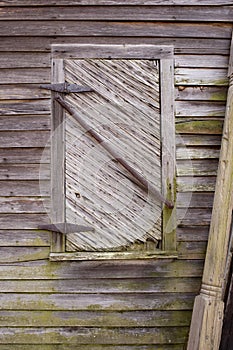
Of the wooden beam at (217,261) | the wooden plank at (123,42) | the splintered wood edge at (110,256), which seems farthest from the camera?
the wooden plank at (123,42)

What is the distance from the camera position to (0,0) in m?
3.55

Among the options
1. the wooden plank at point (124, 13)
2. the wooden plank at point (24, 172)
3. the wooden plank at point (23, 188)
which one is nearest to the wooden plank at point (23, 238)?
the wooden plank at point (23, 188)

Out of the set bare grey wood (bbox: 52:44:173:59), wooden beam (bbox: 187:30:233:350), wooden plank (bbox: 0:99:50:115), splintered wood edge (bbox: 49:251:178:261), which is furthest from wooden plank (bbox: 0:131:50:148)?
wooden beam (bbox: 187:30:233:350)

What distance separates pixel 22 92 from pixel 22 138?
368 mm

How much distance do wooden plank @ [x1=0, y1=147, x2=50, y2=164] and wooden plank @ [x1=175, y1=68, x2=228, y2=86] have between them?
1.21m

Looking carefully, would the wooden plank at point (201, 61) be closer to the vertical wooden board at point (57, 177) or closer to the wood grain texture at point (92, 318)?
the vertical wooden board at point (57, 177)

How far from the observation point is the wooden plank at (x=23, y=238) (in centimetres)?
347

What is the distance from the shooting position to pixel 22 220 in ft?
11.4

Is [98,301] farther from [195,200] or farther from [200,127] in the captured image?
[200,127]

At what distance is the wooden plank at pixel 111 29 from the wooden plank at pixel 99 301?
206 cm

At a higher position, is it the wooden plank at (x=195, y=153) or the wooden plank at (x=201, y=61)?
the wooden plank at (x=201, y=61)

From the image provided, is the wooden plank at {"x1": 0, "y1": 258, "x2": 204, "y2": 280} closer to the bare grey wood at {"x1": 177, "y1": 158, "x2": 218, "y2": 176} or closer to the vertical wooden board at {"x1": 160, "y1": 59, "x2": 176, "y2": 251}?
the vertical wooden board at {"x1": 160, "y1": 59, "x2": 176, "y2": 251}

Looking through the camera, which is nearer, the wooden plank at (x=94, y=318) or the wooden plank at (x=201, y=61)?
the wooden plank at (x=94, y=318)

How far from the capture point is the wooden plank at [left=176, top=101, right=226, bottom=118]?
3.57 meters
